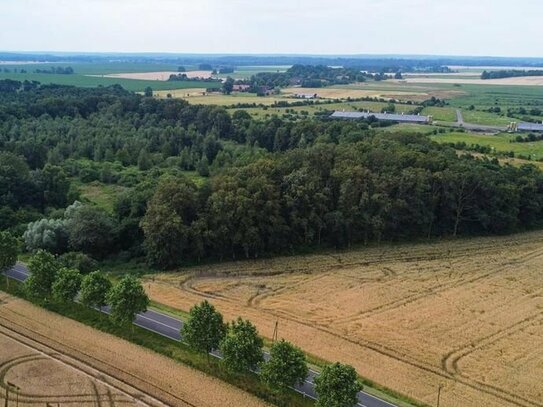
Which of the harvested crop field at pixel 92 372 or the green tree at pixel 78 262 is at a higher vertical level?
the green tree at pixel 78 262

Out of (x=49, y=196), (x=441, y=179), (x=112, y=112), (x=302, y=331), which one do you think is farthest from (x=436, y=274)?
(x=112, y=112)

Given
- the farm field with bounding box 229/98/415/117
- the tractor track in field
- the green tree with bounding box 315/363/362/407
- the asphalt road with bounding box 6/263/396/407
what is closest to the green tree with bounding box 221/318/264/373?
the asphalt road with bounding box 6/263/396/407

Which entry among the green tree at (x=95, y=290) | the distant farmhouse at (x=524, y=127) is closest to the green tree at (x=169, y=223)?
the green tree at (x=95, y=290)

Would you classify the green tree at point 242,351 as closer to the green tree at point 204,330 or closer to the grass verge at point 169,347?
the grass verge at point 169,347

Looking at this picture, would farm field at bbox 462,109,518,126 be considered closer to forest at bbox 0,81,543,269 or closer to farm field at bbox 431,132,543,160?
farm field at bbox 431,132,543,160

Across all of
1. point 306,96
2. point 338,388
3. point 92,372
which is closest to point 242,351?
point 338,388

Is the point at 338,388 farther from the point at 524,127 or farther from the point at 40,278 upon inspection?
the point at 524,127
